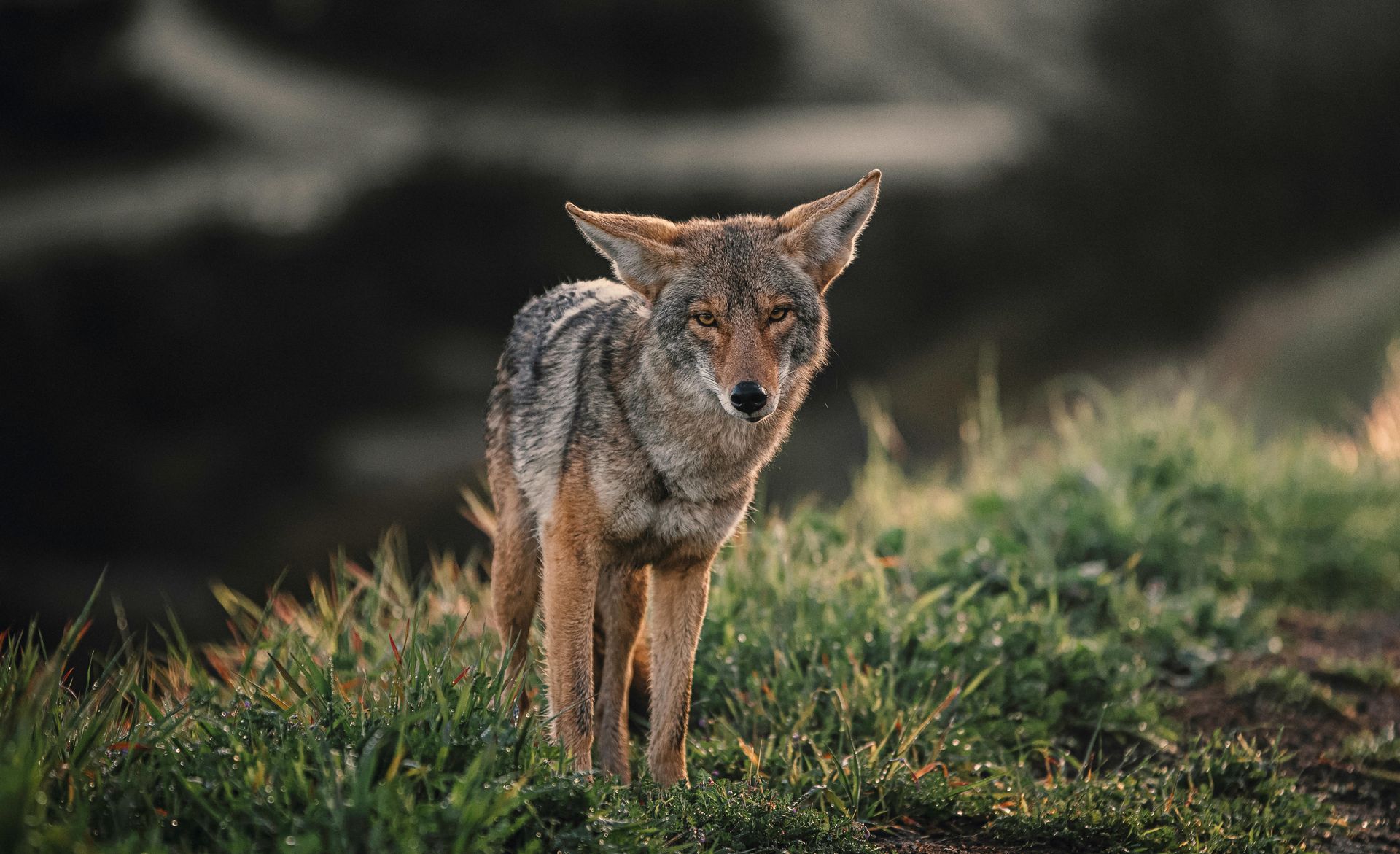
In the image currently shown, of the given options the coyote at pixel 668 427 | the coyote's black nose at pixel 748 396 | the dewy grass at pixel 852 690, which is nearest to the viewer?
the dewy grass at pixel 852 690

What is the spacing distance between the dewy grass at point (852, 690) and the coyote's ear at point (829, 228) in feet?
5.64

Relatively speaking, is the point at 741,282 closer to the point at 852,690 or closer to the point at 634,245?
the point at 634,245

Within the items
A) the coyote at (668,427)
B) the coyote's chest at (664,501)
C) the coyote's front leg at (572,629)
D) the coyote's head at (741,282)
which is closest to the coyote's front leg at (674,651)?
the coyote at (668,427)

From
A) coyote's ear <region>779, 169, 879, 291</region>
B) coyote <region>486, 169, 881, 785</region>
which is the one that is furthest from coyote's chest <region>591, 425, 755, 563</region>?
coyote's ear <region>779, 169, 879, 291</region>

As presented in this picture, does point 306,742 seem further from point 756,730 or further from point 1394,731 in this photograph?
point 1394,731

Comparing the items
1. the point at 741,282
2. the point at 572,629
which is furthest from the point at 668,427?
the point at 572,629

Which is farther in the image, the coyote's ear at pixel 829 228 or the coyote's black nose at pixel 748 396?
the coyote's ear at pixel 829 228

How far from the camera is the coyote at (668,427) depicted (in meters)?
4.29

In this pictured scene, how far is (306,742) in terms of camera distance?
11.1 feet

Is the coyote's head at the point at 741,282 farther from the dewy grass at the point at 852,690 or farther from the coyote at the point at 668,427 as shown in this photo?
the dewy grass at the point at 852,690

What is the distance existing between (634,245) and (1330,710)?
13.8 ft

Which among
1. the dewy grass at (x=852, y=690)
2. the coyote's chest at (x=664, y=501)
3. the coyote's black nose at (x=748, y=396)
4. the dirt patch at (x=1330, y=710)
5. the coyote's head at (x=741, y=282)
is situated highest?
the coyote's head at (x=741, y=282)

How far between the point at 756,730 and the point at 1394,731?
315cm

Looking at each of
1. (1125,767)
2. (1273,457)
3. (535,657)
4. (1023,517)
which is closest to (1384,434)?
(1273,457)
